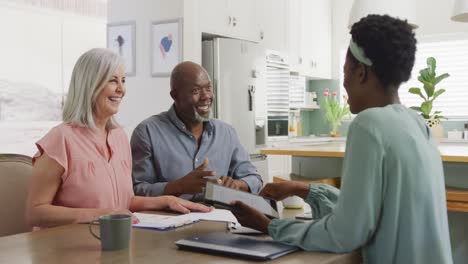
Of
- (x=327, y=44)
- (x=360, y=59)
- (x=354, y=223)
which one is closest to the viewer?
(x=354, y=223)

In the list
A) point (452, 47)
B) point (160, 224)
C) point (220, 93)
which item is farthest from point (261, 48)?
point (160, 224)

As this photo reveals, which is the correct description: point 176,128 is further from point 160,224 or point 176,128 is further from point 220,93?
point 220,93

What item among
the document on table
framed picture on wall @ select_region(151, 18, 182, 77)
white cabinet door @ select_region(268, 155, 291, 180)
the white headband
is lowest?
white cabinet door @ select_region(268, 155, 291, 180)

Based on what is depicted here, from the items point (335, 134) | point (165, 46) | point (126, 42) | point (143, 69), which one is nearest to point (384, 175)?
point (165, 46)

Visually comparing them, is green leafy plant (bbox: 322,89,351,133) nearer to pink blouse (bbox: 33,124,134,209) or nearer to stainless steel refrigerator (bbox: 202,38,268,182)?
stainless steel refrigerator (bbox: 202,38,268,182)

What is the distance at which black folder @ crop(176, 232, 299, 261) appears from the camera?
1140 mm

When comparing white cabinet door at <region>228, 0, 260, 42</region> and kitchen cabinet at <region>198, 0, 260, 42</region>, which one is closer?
kitchen cabinet at <region>198, 0, 260, 42</region>

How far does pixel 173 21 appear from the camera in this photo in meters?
4.14

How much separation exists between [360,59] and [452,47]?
18.2 feet

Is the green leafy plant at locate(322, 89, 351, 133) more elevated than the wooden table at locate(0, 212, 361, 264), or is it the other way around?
the green leafy plant at locate(322, 89, 351, 133)

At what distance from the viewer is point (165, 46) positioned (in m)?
4.17

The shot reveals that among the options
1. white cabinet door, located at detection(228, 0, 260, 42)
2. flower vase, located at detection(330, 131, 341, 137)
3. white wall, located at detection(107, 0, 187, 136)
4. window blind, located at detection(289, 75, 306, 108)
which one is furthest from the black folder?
flower vase, located at detection(330, 131, 341, 137)

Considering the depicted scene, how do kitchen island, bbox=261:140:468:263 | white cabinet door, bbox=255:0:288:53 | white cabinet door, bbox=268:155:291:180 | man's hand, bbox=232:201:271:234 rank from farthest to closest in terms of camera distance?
white cabinet door, bbox=268:155:291:180 < white cabinet door, bbox=255:0:288:53 < kitchen island, bbox=261:140:468:263 < man's hand, bbox=232:201:271:234

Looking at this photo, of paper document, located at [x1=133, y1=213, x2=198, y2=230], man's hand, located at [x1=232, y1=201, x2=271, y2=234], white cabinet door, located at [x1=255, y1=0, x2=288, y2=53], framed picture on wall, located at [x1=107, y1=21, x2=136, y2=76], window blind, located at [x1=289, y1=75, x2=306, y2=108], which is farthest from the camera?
window blind, located at [x1=289, y1=75, x2=306, y2=108]
